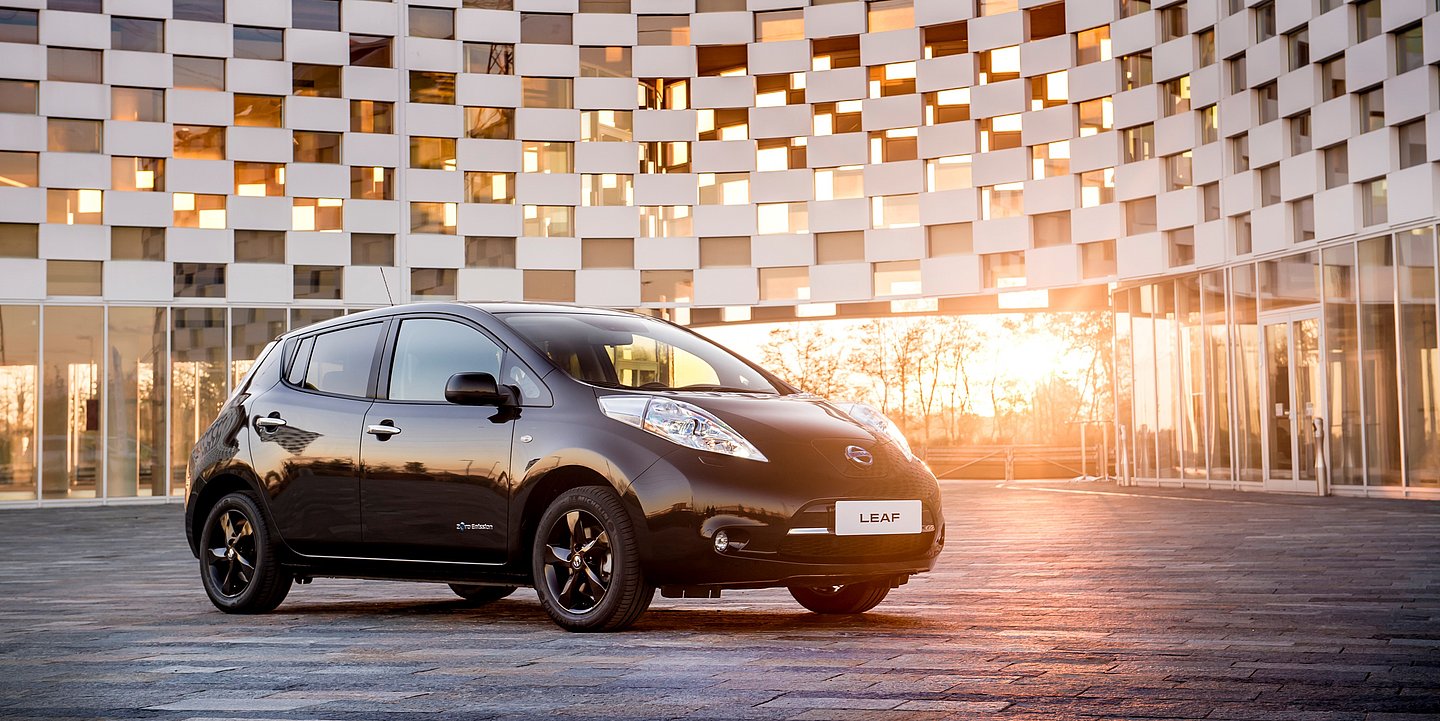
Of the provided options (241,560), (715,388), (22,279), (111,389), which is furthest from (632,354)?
(22,279)

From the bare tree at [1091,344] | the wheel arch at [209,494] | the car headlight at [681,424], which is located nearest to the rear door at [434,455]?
the car headlight at [681,424]

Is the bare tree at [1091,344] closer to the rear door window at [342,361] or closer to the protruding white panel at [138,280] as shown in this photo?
the protruding white panel at [138,280]

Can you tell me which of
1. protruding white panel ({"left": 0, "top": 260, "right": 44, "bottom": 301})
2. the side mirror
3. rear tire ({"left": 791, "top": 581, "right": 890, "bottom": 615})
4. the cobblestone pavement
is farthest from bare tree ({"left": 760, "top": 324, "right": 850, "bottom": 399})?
the side mirror

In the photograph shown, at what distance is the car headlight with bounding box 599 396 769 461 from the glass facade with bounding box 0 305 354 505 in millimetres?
24686

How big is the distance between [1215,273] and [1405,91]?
225 inches

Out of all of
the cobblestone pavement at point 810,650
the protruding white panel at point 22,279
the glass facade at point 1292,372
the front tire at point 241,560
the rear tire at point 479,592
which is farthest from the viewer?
the protruding white panel at point 22,279

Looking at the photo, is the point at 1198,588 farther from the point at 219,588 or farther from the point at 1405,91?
the point at 1405,91

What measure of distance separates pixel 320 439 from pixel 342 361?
484mm

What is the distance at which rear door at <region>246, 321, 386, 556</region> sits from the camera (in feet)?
27.8

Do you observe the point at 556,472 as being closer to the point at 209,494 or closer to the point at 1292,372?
the point at 209,494

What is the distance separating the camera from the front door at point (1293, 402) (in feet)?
84.4

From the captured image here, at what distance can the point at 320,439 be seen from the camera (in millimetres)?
8625

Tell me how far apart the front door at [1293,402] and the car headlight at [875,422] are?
742 inches

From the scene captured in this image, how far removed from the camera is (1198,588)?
942 centimetres
